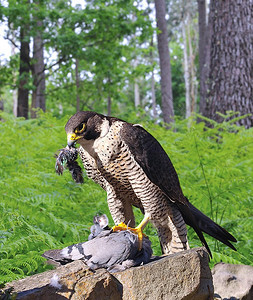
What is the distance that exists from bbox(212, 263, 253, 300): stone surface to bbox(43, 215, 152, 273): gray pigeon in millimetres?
993

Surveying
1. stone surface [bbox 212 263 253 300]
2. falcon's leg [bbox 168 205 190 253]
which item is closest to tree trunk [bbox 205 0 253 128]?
stone surface [bbox 212 263 253 300]

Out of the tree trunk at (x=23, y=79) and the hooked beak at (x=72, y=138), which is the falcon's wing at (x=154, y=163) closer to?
the hooked beak at (x=72, y=138)

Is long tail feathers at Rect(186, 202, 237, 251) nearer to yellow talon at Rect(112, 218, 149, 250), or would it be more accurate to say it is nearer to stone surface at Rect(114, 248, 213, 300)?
stone surface at Rect(114, 248, 213, 300)

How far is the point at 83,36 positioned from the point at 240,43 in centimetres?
520

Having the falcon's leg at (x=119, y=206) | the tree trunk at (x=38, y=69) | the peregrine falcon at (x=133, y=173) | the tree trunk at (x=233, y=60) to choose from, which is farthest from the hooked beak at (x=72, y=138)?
the tree trunk at (x=38, y=69)

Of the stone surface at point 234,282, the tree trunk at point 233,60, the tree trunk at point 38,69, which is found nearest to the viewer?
the stone surface at point 234,282

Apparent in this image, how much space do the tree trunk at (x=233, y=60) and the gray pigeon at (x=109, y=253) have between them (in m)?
4.87

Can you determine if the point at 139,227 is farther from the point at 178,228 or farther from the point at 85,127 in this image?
the point at 85,127

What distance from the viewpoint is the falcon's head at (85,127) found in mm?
2369

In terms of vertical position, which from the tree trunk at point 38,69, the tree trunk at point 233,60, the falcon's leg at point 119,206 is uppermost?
the tree trunk at point 38,69

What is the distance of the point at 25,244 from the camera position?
10.1ft

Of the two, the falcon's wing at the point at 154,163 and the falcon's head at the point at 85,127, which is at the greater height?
the falcon's head at the point at 85,127

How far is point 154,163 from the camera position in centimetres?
265

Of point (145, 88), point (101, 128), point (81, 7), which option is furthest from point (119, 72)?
point (145, 88)
